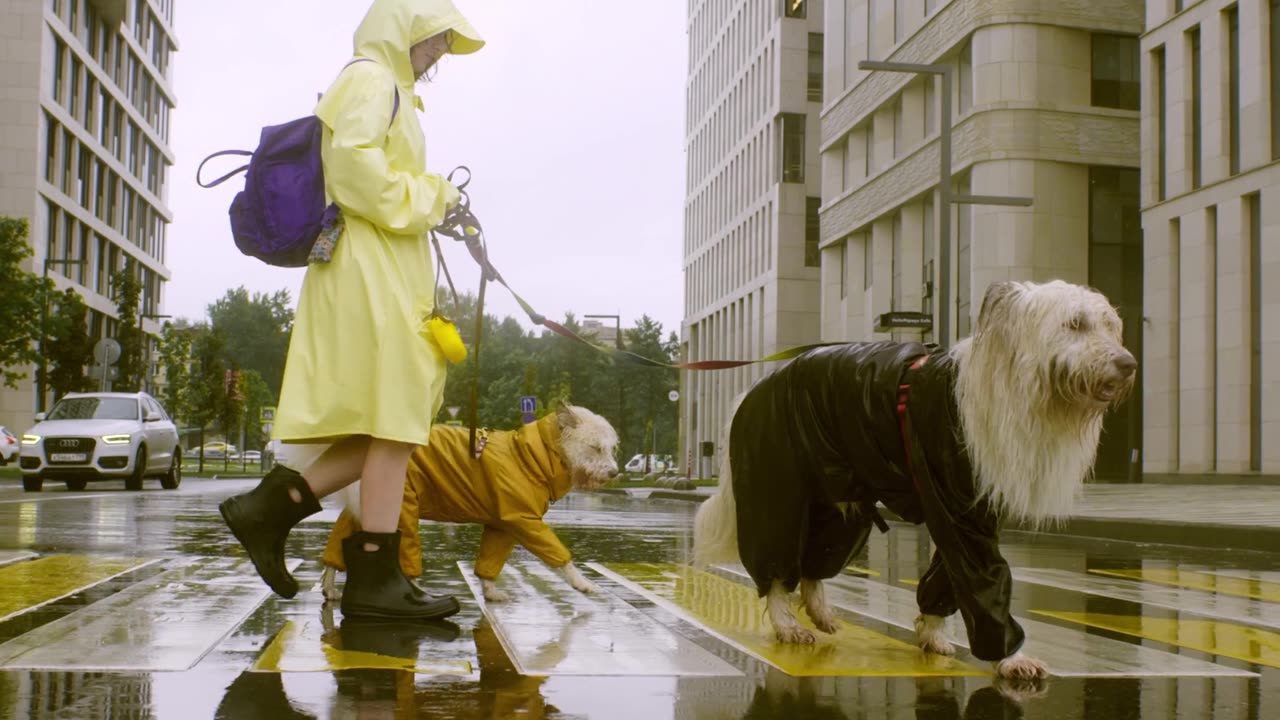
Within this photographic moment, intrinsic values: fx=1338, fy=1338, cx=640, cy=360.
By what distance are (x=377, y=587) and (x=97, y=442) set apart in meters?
20.3

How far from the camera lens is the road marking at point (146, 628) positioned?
157 inches

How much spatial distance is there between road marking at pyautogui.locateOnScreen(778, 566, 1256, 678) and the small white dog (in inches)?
55.3

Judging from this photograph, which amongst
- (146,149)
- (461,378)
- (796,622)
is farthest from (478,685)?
(461,378)

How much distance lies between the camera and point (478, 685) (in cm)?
380

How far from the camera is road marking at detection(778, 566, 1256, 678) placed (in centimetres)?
429

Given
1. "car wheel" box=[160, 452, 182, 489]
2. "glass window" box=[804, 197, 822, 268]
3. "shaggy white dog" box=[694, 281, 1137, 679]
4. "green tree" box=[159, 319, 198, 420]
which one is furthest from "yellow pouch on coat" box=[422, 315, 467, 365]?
"glass window" box=[804, 197, 822, 268]

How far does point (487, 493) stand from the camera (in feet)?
20.8

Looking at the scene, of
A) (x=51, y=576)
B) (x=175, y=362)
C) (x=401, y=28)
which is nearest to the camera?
(x=401, y=28)

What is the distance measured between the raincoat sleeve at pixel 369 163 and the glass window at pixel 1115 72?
1290 inches

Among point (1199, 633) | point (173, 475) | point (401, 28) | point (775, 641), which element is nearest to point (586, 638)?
point (775, 641)

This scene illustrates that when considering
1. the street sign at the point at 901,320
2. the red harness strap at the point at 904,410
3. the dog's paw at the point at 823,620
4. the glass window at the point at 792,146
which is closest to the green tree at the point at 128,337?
the glass window at the point at 792,146

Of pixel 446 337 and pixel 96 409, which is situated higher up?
pixel 446 337

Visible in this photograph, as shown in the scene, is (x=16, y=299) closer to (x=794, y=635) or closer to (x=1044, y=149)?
(x=1044, y=149)

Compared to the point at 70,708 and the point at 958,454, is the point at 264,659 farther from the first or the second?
the point at 958,454
